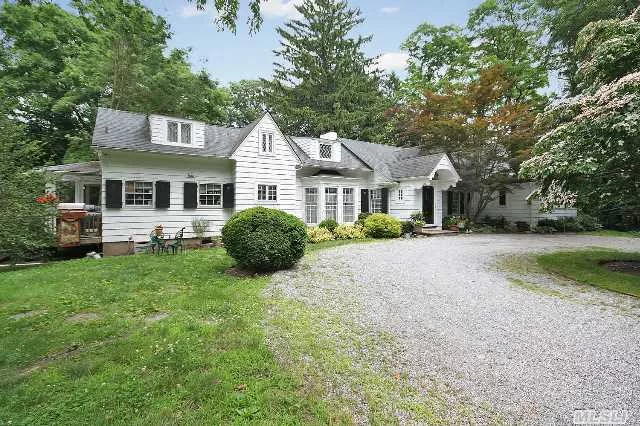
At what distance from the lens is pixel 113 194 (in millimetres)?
11883

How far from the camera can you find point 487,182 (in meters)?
18.4

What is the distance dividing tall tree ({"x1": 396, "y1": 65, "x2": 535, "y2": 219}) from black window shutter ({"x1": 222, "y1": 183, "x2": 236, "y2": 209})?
11.2 metres

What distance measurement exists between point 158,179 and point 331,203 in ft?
26.9

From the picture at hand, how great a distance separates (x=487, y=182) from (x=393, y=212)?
5.54m

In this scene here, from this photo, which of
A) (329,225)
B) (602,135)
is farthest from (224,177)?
(602,135)

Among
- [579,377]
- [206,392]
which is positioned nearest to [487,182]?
[579,377]

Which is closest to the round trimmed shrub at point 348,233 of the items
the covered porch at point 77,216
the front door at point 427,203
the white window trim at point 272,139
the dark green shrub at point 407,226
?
the dark green shrub at point 407,226

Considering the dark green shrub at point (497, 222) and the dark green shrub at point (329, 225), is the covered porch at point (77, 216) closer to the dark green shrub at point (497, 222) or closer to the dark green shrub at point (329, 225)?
the dark green shrub at point (329, 225)

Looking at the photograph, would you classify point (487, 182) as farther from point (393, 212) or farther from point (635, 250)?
point (635, 250)

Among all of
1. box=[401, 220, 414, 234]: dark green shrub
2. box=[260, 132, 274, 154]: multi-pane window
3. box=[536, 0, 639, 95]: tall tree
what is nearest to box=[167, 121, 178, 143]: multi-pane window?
box=[260, 132, 274, 154]: multi-pane window

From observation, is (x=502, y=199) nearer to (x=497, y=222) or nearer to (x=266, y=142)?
(x=497, y=222)

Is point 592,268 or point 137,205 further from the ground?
point 137,205

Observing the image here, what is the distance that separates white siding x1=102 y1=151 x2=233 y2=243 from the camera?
11977 millimetres

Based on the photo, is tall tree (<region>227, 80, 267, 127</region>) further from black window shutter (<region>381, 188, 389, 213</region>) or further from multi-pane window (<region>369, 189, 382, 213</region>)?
black window shutter (<region>381, 188, 389, 213</region>)
